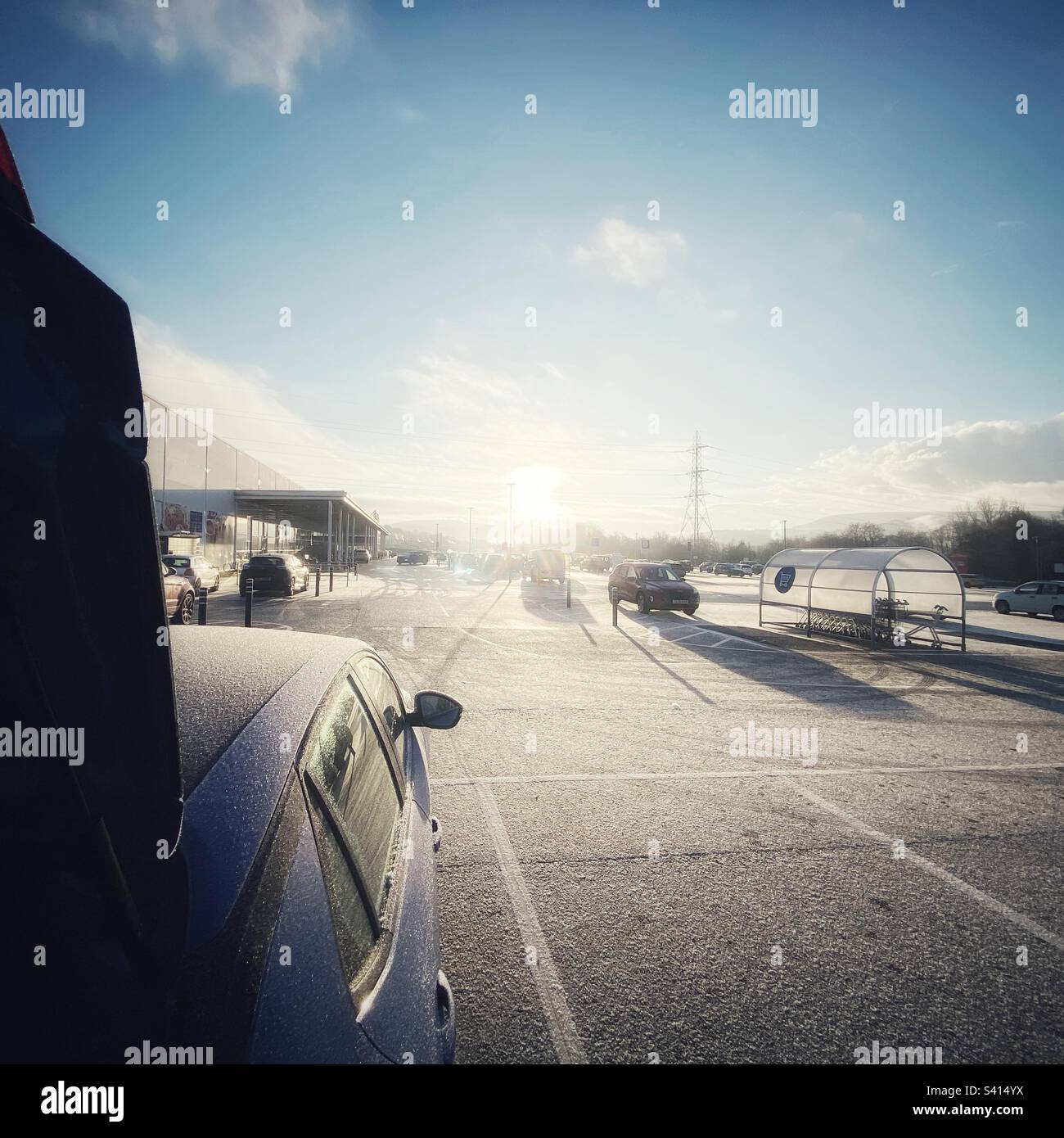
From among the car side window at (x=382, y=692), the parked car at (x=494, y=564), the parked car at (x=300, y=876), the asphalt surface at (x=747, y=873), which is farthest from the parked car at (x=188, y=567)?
the parked car at (x=494, y=564)

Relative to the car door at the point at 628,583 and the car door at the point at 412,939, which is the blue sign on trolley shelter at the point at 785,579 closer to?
the car door at the point at 628,583

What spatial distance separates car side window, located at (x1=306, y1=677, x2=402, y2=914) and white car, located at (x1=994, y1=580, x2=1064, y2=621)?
→ 29300 millimetres

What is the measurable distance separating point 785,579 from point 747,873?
15903 mm

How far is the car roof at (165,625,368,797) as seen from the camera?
1.64 m

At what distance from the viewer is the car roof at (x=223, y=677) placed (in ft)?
5.38

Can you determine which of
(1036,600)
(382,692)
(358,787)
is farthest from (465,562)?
(358,787)

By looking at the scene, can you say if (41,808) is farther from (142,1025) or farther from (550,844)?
(550,844)

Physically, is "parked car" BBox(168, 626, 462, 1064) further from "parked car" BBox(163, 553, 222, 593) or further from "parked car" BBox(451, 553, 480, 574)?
"parked car" BBox(451, 553, 480, 574)

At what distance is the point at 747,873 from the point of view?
147 inches

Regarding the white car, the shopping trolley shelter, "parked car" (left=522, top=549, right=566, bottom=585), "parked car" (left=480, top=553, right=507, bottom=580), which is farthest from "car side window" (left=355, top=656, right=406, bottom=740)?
"parked car" (left=480, top=553, right=507, bottom=580)

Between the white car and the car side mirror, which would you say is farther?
the white car

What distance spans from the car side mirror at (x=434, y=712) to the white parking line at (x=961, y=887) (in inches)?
125
